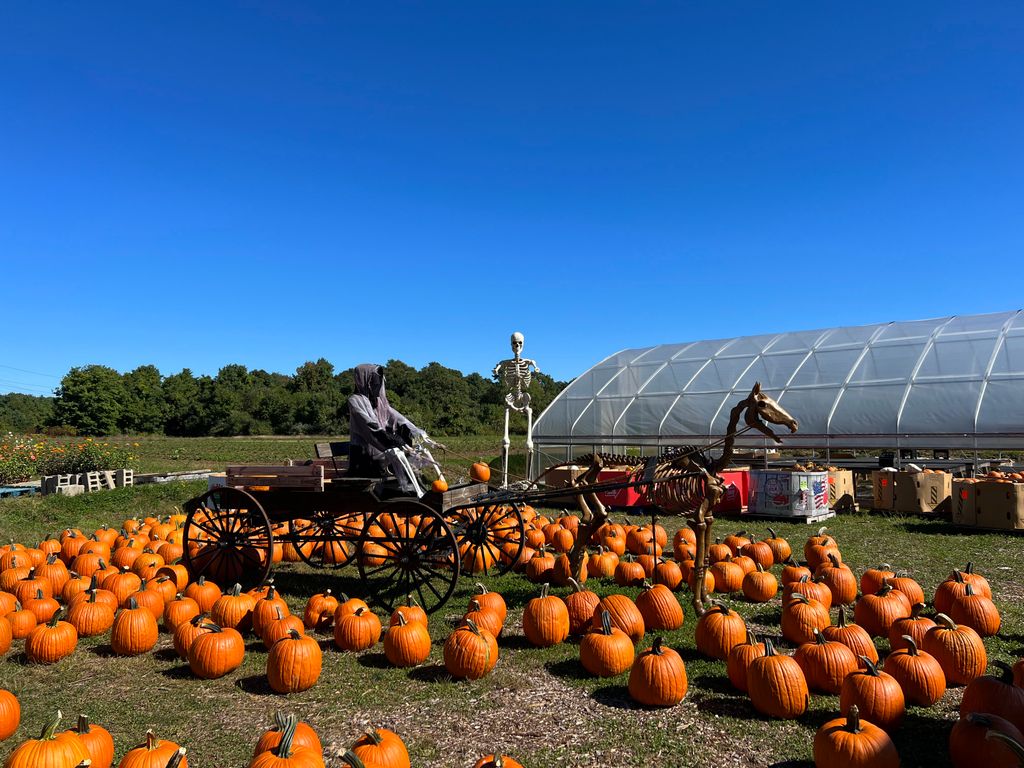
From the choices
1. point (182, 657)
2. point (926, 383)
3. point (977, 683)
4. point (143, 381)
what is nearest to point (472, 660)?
point (182, 657)

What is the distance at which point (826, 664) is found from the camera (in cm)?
484

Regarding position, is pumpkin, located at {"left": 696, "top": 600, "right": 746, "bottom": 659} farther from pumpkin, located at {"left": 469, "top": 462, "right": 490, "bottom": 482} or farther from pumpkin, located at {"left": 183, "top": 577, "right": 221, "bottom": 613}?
pumpkin, located at {"left": 183, "top": 577, "right": 221, "bottom": 613}

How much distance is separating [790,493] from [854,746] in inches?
447

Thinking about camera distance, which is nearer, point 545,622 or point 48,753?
point 48,753

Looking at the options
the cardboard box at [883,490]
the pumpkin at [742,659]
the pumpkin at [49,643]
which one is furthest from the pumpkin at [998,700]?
the cardboard box at [883,490]

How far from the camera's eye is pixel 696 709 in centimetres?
471

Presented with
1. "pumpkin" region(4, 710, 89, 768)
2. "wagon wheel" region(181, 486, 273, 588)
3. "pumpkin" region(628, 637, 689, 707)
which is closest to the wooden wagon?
"wagon wheel" region(181, 486, 273, 588)

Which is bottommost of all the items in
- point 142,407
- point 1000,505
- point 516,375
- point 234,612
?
point 234,612

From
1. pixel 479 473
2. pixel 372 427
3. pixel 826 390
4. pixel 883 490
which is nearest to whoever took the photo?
pixel 372 427

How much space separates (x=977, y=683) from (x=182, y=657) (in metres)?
6.07

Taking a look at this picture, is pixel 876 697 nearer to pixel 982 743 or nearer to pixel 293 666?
pixel 982 743

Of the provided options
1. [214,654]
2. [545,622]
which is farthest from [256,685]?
[545,622]

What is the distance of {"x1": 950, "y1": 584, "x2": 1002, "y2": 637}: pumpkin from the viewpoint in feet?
20.1

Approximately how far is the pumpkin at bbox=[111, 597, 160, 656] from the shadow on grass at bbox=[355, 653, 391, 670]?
1959 mm
